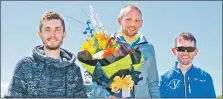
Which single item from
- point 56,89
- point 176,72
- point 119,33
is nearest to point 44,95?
point 56,89

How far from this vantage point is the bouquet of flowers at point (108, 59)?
5.00 m

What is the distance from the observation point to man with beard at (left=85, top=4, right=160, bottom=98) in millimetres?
5352

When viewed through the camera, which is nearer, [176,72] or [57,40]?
[57,40]

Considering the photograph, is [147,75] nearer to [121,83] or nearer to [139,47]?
[139,47]

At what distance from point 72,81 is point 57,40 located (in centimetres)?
59

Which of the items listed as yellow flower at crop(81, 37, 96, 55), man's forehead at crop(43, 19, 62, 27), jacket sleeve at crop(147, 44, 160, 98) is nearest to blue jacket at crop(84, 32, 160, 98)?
jacket sleeve at crop(147, 44, 160, 98)

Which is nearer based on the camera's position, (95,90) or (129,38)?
(95,90)

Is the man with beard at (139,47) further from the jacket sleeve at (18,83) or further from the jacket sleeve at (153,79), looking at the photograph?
the jacket sleeve at (18,83)

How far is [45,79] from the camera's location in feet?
16.1

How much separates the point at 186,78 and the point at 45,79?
7.14 feet

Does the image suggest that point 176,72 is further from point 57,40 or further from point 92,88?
point 57,40

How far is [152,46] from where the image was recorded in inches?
220

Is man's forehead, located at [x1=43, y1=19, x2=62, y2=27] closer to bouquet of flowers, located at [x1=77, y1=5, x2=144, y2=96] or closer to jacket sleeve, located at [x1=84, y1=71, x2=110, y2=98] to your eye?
bouquet of flowers, located at [x1=77, y1=5, x2=144, y2=96]

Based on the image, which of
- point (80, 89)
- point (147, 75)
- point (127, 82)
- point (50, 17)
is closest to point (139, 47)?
point (147, 75)
